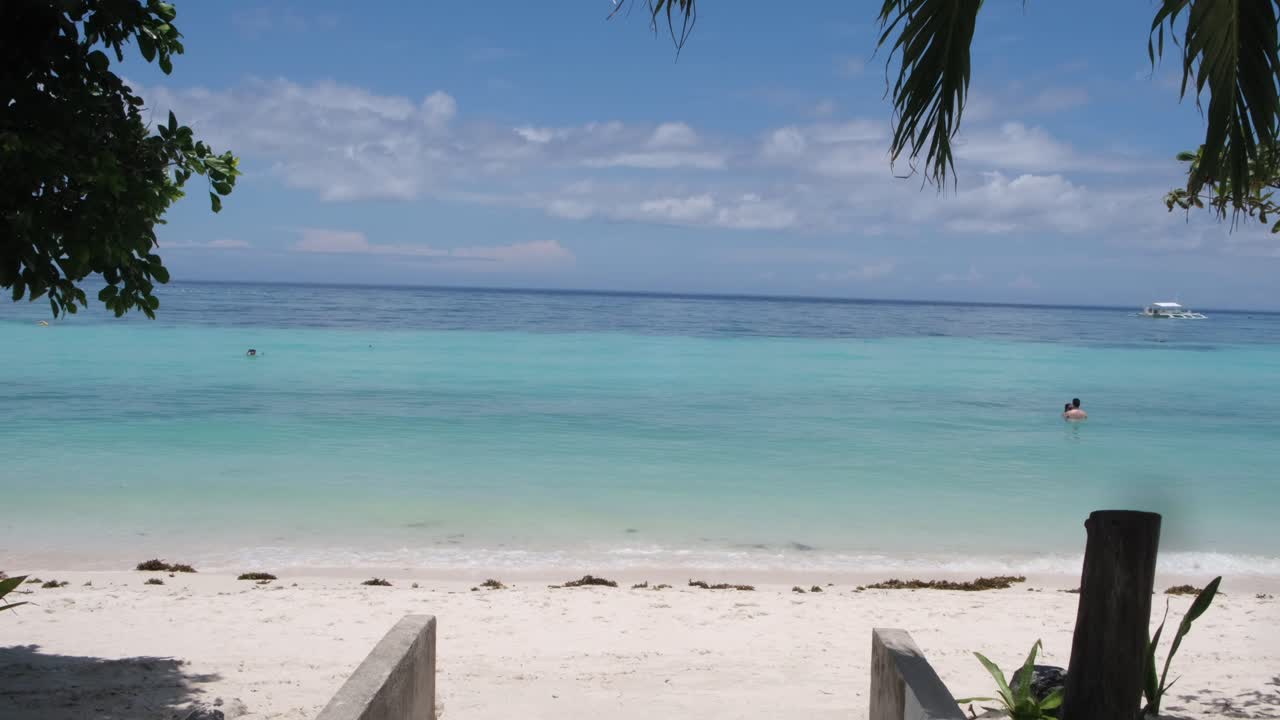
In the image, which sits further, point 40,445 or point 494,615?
point 40,445

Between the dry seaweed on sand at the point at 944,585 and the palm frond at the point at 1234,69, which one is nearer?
the palm frond at the point at 1234,69

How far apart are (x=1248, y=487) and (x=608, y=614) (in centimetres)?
1307

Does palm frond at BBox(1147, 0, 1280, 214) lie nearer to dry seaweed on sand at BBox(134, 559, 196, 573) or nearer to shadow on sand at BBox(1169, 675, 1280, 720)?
shadow on sand at BBox(1169, 675, 1280, 720)

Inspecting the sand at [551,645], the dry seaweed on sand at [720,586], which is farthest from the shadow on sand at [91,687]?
the dry seaweed on sand at [720,586]

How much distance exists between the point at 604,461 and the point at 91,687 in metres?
11.3

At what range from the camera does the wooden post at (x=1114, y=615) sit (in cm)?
336

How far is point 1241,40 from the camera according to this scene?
354cm

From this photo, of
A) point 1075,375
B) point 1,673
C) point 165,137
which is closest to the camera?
point 165,137

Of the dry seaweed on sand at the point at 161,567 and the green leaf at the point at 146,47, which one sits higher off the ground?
the green leaf at the point at 146,47

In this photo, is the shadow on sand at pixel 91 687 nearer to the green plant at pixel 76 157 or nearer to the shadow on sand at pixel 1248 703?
the green plant at pixel 76 157

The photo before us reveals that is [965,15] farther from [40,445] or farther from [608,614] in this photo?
[40,445]


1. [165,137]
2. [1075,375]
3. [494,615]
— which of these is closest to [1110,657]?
[165,137]

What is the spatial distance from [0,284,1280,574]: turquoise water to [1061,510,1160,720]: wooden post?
22.8ft

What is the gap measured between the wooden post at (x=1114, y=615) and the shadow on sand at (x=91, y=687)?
416 centimetres
